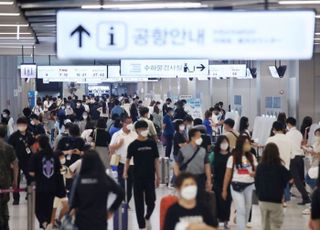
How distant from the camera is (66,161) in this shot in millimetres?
12289

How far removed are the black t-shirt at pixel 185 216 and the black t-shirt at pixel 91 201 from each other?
4.17ft

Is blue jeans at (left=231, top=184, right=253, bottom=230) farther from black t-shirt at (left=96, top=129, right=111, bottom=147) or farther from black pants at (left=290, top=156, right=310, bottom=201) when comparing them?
black t-shirt at (left=96, top=129, right=111, bottom=147)

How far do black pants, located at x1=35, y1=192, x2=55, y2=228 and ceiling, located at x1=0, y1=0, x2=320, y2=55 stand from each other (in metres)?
2.88

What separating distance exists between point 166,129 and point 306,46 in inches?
489

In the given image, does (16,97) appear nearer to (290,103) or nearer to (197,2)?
(290,103)

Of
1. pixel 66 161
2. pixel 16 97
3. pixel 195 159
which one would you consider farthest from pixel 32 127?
pixel 16 97


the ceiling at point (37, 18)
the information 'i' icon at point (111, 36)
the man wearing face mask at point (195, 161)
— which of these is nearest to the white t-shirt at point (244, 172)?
the man wearing face mask at point (195, 161)

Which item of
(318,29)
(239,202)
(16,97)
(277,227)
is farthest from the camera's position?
(16,97)

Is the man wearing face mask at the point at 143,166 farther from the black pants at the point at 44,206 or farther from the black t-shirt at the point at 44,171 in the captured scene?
the black pants at the point at 44,206

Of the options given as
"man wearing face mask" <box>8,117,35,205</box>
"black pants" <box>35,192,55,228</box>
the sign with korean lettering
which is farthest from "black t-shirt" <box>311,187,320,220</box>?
the sign with korean lettering

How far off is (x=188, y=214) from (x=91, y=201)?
1.49 metres

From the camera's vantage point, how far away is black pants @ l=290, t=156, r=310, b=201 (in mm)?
13791

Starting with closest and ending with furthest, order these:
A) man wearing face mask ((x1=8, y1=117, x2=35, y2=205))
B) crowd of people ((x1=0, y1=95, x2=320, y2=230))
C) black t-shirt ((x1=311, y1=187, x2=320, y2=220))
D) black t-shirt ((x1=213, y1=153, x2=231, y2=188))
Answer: black t-shirt ((x1=311, y1=187, x2=320, y2=220))
crowd of people ((x1=0, y1=95, x2=320, y2=230))
black t-shirt ((x1=213, y1=153, x2=231, y2=188))
man wearing face mask ((x1=8, y1=117, x2=35, y2=205))

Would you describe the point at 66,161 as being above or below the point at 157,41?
below
